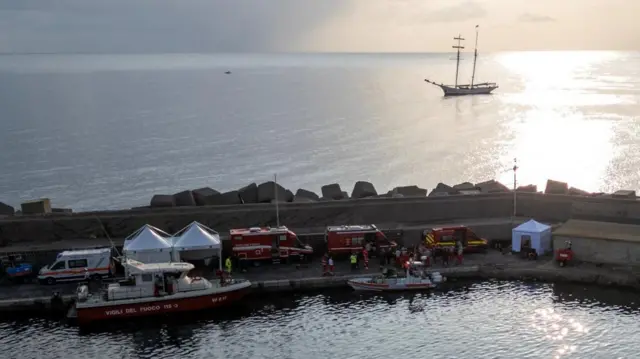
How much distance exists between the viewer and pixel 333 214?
37.2 m

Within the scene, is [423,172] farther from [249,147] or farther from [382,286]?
[382,286]

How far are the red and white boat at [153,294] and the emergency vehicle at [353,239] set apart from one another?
5.54m

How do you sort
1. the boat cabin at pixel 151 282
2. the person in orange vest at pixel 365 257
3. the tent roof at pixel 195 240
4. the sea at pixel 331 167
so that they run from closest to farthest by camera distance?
the sea at pixel 331 167
the boat cabin at pixel 151 282
the tent roof at pixel 195 240
the person in orange vest at pixel 365 257

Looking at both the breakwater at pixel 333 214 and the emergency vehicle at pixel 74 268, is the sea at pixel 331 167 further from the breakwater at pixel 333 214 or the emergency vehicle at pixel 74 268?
the breakwater at pixel 333 214

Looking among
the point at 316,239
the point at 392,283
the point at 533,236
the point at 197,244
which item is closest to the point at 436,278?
the point at 392,283

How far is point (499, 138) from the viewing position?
95.0m

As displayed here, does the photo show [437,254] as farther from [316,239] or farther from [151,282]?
[151,282]

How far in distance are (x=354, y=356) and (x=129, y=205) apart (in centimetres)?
3575

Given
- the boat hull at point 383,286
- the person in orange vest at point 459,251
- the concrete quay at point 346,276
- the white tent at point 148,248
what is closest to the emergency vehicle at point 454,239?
the person in orange vest at point 459,251

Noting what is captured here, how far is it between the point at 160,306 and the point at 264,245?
6136 mm

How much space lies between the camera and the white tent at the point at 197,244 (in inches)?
1208

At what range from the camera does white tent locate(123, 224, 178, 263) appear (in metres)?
29.9

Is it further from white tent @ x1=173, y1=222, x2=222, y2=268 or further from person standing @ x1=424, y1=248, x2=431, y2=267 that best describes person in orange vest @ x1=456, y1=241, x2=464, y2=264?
white tent @ x1=173, y1=222, x2=222, y2=268

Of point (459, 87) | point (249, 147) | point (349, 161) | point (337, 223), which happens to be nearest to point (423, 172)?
point (349, 161)
